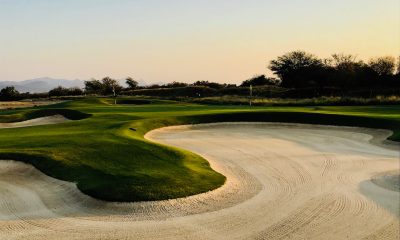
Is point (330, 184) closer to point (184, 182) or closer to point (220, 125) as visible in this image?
point (184, 182)

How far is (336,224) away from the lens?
12648mm

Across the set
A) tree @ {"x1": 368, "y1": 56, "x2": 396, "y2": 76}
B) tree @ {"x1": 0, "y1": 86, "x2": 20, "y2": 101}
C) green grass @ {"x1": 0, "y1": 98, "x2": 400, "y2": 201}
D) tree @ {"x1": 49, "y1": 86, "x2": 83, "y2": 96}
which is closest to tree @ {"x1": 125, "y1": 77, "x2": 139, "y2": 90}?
tree @ {"x1": 49, "y1": 86, "x2": 83, "y2": 96}

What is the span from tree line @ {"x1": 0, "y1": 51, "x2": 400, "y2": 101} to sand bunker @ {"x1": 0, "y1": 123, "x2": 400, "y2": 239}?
58.7 metres

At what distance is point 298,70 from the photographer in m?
105

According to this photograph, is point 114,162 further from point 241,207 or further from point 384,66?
point 384,66

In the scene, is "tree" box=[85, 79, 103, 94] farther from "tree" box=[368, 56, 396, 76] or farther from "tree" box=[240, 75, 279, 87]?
"tree" box=[368, 56, 396, 76]

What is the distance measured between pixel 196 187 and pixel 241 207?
5.56ft

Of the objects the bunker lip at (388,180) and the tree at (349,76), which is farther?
the tree at (349,76)

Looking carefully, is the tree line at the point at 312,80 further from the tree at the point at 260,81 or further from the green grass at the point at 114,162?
the green grass at the point at 114,162

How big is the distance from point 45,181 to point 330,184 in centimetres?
983

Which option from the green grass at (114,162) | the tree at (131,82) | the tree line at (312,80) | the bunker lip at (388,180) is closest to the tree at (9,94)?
the tree line at (312,80)

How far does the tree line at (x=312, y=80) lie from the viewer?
91062mm

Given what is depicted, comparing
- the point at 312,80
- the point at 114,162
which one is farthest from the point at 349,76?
the point at 114,162

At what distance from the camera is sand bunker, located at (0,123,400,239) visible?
11656mm
